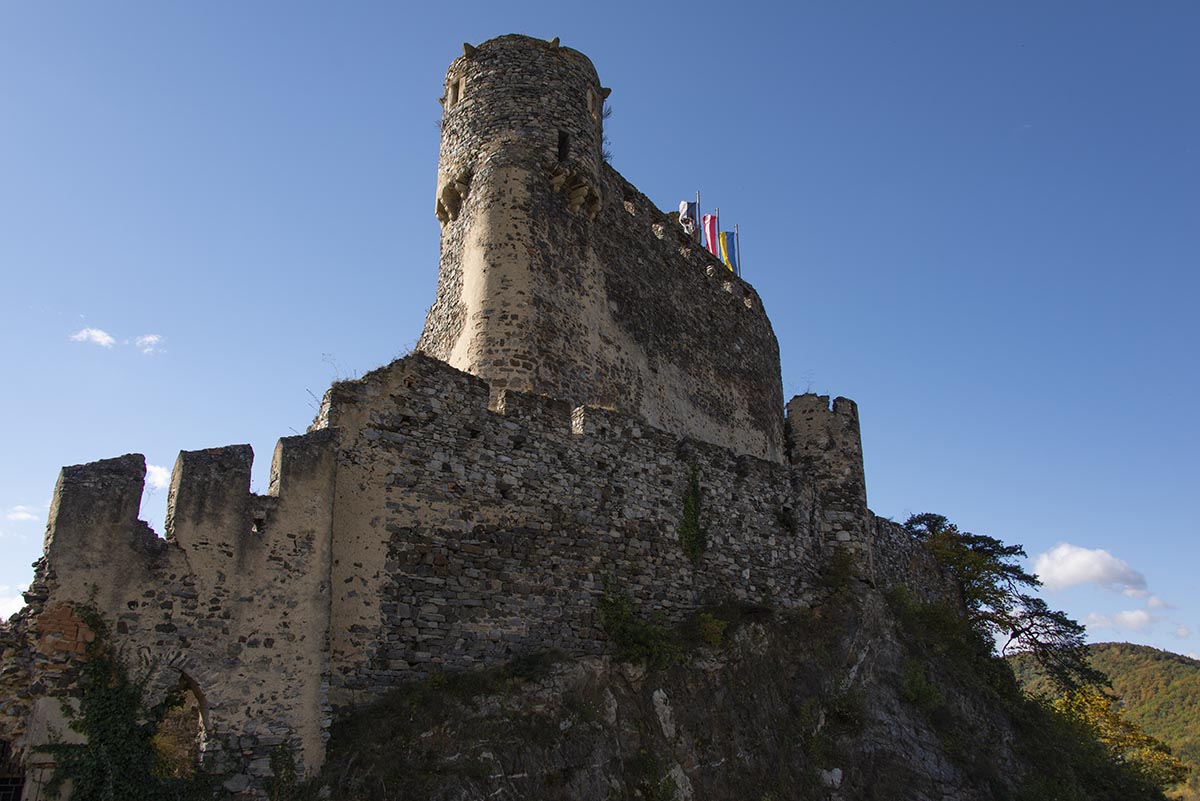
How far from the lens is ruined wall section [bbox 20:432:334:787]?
31.3 ft

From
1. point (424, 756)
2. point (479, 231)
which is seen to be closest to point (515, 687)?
point (424, 756)

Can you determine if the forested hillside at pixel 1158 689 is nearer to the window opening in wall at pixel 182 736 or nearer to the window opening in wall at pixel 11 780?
the window opening in wall at pixel 182 736

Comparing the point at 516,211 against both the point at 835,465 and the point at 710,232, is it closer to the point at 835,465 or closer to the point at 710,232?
the point at 835,465

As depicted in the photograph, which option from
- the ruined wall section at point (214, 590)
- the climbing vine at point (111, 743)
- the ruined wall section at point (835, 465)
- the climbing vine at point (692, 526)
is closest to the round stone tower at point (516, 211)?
the climbing vine at point (692, 526)

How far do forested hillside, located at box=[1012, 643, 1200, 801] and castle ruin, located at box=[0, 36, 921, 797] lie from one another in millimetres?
40900

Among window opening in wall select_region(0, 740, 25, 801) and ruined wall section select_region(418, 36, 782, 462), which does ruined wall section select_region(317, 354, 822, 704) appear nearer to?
ruined wall section select_region(418, 36, 782, 462)

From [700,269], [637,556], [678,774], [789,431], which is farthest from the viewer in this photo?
[700,269]

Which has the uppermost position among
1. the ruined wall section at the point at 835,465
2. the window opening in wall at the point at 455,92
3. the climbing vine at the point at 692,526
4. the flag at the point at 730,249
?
the flag at the point at 730,249

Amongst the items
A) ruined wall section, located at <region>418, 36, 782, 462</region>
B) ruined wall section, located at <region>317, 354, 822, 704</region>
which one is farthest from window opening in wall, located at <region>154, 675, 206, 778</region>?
ruined wall section, located at <region>418, 36, 782, 462</region>

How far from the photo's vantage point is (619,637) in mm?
14141

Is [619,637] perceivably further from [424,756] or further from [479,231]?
[479,231]

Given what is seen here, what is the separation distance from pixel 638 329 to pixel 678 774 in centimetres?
1085

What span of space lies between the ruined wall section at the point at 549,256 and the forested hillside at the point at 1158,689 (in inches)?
1614

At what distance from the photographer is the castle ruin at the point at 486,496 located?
32.7ft
